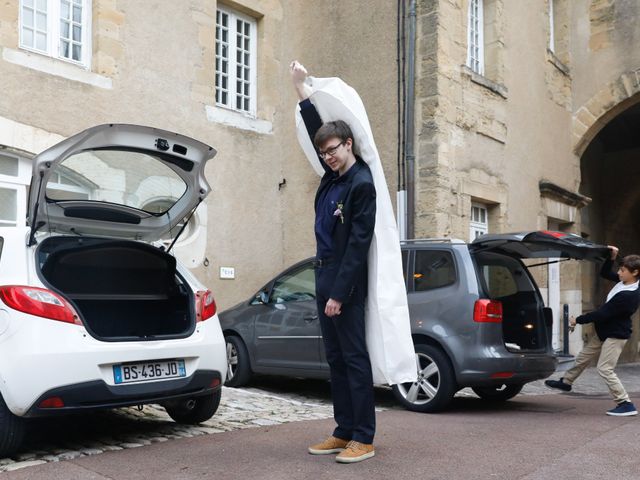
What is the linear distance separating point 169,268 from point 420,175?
5654 millimetres

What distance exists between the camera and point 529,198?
506 inches

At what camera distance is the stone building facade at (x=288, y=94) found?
877cm

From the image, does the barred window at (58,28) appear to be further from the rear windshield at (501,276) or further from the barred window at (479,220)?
the barred window at (479,220)

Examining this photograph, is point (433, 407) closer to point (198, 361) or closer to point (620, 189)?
point (198, 361)

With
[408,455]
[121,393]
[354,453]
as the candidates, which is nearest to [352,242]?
[354,453]

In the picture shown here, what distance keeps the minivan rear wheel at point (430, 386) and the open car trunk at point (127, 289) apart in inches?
94.0

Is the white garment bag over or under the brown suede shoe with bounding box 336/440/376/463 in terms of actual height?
over

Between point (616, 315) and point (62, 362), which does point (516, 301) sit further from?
point (62, 362)

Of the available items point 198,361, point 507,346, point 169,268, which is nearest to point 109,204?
point 169,268

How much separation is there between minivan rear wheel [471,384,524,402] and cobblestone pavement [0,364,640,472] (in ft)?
1.62

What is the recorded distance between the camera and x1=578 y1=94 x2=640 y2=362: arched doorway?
701 inches

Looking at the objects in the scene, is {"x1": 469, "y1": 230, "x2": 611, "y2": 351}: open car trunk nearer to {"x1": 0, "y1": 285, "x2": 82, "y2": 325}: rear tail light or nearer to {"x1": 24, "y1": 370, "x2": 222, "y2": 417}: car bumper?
{"x1": 24, "y1": 370, "x2": 222, "y2": 417}: car bumper

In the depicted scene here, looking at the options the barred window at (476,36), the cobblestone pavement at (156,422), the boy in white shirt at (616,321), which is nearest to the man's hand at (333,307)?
the cobblestone pavement at (156,422)

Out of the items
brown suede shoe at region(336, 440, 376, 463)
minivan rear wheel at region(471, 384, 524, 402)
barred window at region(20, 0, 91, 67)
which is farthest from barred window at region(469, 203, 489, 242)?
brown suede shoe at region(336, 440, 376, 463)
